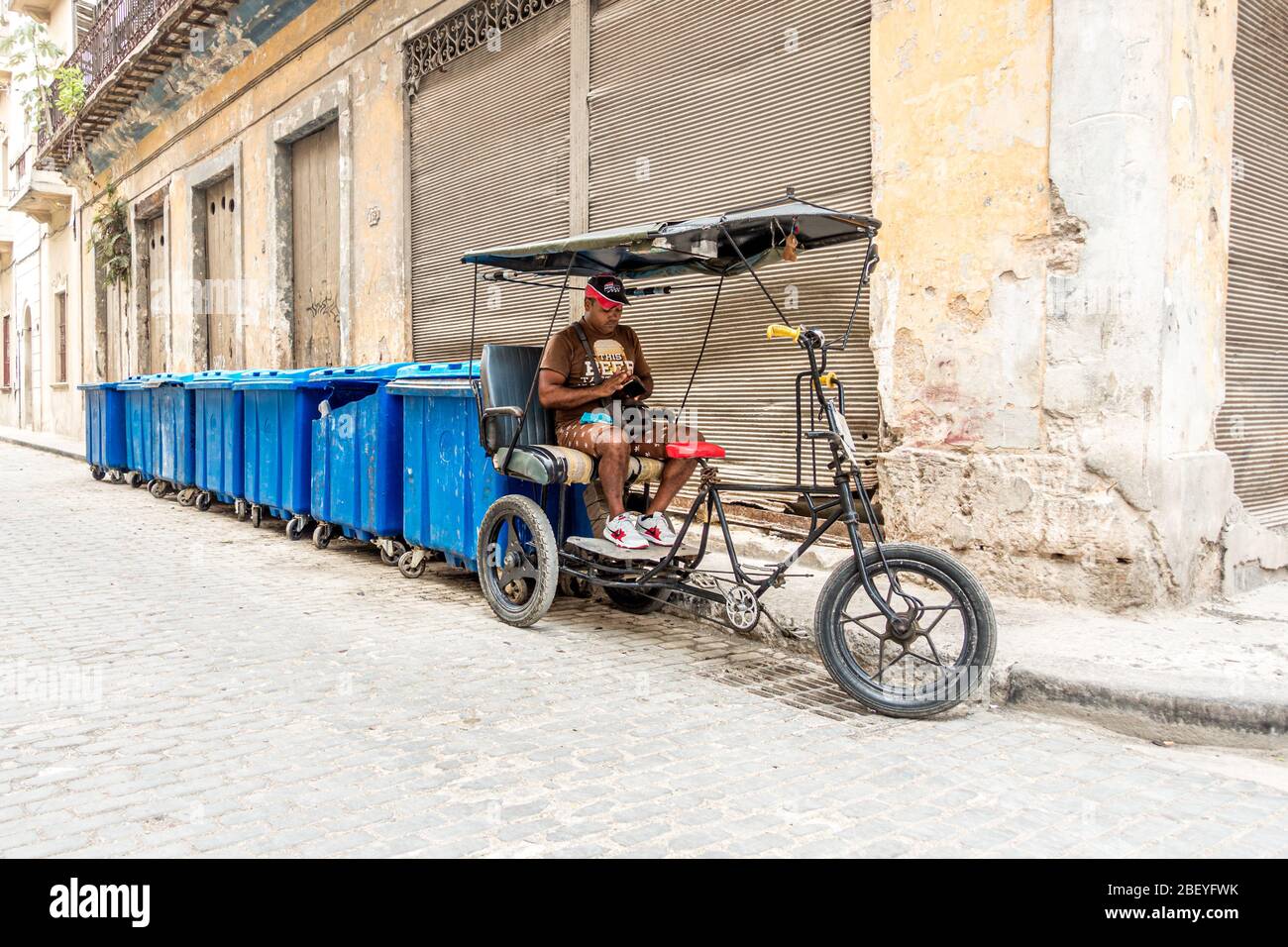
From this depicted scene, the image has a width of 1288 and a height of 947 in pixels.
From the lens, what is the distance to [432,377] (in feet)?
23.0

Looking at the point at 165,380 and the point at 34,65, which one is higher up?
the point at 34,65

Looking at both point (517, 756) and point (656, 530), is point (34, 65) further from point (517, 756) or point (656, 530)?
point (517, 756)

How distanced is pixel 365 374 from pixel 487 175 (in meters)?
4.03

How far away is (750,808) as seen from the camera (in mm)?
3188

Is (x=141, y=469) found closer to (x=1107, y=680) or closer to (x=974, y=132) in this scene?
(x=974, y=132)

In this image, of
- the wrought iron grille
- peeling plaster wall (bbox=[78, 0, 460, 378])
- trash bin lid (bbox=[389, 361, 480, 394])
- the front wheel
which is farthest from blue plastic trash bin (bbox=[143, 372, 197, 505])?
the front wheel

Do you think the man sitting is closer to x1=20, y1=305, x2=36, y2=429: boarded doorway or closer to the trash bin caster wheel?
the trash bin caster wheel

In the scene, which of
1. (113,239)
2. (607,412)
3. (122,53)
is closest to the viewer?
(607,412)

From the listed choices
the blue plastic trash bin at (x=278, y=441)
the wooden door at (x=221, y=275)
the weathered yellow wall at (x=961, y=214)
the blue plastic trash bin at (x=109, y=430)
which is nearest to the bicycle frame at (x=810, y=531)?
the weathered yellow wall at (x=961, y=214)

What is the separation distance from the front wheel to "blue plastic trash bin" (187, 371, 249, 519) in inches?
299

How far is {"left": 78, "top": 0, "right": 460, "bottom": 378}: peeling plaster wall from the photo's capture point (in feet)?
41.8

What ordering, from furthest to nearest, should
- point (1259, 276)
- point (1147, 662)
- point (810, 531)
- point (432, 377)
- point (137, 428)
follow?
point (137, 428) → point (432, 377) → point (1259, 276) → point (810, 531) → point (1147, 662)

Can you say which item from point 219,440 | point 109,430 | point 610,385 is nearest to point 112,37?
point 109,430

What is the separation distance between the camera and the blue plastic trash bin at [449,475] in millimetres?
6383
